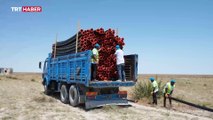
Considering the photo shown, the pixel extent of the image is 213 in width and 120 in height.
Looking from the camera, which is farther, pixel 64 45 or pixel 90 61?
pixel 64 45

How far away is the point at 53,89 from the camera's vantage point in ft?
51.9

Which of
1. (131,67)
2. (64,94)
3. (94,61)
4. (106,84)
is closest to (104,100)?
(106,84)

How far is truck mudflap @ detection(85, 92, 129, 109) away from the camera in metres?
10.8

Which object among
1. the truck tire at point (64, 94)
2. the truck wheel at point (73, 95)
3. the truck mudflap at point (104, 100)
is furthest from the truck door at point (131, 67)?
the truck tire at point (64, 94)

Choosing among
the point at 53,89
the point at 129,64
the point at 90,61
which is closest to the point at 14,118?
the point at 90,61

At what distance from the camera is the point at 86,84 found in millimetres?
10383

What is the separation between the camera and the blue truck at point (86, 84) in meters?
10.7

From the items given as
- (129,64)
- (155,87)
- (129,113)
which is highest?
(129,64)

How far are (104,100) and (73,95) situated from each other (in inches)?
66.1

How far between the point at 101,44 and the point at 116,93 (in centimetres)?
239

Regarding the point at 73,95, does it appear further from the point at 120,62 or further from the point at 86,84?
the point at 120,62

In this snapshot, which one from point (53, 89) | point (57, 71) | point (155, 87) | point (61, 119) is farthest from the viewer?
point (53, 89)

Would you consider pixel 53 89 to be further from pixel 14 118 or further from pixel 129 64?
pixel 14 118

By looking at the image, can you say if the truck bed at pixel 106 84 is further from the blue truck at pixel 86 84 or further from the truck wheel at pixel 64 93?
the truck wheel at pixel 64 93
